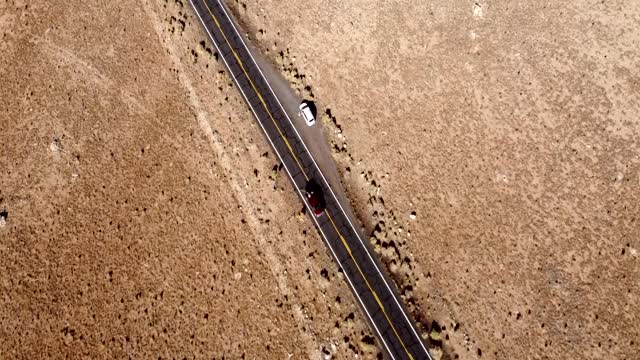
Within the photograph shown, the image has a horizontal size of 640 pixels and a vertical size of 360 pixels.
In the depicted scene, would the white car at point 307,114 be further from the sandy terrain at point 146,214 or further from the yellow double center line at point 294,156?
the sandy terrain at point 146,214

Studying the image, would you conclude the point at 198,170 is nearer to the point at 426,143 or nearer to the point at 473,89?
the point at 426,143

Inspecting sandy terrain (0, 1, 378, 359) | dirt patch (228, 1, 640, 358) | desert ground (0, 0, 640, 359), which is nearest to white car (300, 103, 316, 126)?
dirt patch (228, 1, 640, 358)

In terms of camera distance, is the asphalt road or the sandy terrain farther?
the sandy terrain

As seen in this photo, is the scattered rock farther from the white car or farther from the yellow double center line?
the white car

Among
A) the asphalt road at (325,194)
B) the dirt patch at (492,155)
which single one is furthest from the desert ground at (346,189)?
the asphalt road at (325,194)

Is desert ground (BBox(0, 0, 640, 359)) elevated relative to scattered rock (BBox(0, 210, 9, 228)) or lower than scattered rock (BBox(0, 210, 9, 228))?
elevated

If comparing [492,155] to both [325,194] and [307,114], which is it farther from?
[307,114]
